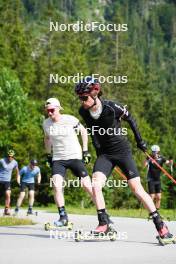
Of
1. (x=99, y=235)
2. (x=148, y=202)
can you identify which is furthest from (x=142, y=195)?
(x=99, y=235)

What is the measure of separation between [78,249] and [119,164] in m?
1.47

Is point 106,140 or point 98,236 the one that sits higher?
point 106,140

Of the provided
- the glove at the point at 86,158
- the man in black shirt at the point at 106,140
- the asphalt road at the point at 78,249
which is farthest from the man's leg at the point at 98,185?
the glove at the point at 86,158

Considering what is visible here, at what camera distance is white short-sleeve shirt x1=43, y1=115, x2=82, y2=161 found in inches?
435

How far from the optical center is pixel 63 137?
11047 millimetres

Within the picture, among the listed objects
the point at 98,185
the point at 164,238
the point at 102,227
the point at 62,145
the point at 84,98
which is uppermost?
the point at 84,98

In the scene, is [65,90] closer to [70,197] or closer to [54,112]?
[70,197]

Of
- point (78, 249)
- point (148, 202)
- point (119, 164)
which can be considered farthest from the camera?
point (119, 164)

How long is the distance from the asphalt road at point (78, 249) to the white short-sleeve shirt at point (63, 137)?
47.7 inches

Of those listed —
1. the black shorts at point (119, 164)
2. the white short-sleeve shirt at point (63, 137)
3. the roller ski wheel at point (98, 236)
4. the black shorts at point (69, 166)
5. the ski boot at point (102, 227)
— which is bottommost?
the roller ski wheel at point (98, 236)

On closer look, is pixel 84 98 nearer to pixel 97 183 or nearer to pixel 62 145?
pixel 97 183

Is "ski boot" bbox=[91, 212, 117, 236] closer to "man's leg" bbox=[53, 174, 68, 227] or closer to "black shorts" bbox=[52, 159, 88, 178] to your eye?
"man's leg" bbox=[53, 174, 68, 227]

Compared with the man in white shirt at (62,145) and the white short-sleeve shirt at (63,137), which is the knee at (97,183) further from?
the white short-sleeve shirt at (63,137)

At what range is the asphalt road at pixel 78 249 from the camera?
7.16m
